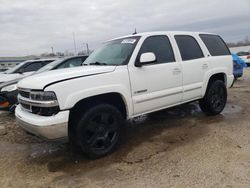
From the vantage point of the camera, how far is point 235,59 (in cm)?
988

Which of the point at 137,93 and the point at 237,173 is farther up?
the point at 137,93

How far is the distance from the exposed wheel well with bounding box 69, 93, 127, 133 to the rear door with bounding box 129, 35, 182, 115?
8.9 inches

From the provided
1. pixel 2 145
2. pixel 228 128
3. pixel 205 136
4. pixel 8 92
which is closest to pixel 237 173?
pixel 205 136

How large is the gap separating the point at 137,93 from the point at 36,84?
155cm

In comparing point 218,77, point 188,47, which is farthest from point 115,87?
point 218,77

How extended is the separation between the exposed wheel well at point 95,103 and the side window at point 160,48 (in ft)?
3.11

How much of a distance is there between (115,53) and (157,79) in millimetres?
887

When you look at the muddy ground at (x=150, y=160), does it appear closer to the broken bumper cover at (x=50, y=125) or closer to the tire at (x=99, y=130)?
the tire at (x=99, y=130)

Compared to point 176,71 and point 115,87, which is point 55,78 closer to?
point 115,87

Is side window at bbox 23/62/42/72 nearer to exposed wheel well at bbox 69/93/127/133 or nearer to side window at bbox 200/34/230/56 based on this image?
exposed wheel well at bbox 69/93/127/133

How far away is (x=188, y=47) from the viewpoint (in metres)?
4.82

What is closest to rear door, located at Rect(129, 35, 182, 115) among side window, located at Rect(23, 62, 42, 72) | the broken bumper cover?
the broken bumper cover

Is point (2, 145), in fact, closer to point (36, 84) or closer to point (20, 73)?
point (36, 84)

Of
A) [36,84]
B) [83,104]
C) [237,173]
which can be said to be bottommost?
[237,173]
